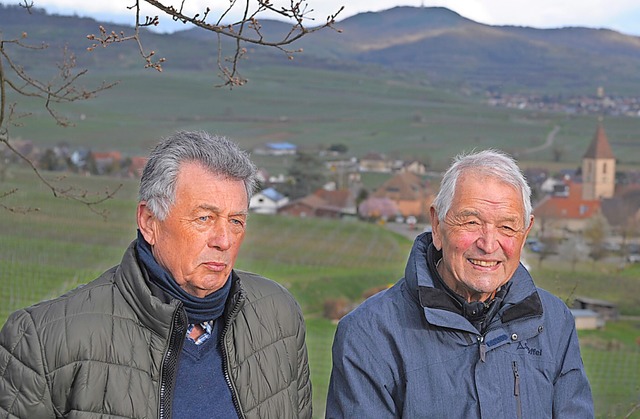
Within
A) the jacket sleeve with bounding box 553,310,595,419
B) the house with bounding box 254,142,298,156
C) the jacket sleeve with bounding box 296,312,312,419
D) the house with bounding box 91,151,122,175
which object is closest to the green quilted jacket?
the jacket sleeve with bounding box 296,312,312,419

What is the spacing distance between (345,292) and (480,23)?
115199 millimetres

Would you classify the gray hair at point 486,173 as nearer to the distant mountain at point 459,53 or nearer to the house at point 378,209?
the house at point 378,209

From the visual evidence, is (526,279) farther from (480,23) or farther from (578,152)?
(480,23)

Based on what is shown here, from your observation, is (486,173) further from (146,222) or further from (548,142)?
(548,142)

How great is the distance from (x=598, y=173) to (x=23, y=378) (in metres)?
46.4

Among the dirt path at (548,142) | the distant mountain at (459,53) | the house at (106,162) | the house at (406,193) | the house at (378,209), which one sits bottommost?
the dirt path at (548,142)

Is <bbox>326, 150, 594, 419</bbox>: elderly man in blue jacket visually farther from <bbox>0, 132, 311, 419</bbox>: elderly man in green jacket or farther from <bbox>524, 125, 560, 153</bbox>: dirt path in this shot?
<bbox>524, 125, 560, 153</bbox>: dirt path

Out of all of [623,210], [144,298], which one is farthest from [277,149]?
[144,298]

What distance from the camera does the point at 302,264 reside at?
24.0m

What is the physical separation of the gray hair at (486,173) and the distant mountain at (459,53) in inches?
2857

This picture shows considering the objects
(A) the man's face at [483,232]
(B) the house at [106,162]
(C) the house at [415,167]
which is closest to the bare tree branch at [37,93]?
(A) the man's face at [483,232]

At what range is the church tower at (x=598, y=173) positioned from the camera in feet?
146

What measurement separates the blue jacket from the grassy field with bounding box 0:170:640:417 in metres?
0.83

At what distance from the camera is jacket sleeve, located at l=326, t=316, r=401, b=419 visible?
2.31 meters
